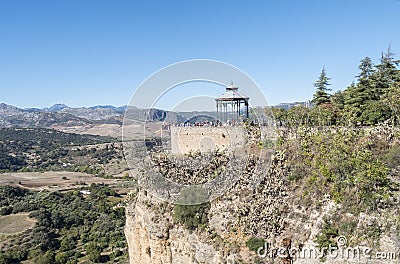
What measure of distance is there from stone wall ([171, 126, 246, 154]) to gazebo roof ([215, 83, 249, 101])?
59.3 inches

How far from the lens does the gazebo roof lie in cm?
1920

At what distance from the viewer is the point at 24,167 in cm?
9262

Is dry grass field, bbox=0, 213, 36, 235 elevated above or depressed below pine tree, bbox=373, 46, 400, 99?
below

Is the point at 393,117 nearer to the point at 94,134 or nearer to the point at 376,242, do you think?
the point at 376,242

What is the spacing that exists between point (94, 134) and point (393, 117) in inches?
5729

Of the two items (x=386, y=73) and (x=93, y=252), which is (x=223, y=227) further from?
(x=93, y=252)

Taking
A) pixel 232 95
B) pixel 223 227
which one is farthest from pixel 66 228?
pixel 223 227

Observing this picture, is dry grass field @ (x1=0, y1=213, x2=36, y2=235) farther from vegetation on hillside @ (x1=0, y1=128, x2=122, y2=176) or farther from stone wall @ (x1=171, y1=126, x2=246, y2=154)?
stone wall @ (x1=171, y1=126, x2=246, y2=154)

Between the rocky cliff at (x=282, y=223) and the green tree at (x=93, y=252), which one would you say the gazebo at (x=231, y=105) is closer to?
the rocky cliff at (x=282, y=223)

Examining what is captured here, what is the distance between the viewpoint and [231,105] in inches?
789

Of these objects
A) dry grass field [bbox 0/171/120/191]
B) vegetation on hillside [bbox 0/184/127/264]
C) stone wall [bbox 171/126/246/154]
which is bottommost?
vegetation on hillside [bbox 0/184/127/264]

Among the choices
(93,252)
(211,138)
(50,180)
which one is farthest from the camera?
(50,180)

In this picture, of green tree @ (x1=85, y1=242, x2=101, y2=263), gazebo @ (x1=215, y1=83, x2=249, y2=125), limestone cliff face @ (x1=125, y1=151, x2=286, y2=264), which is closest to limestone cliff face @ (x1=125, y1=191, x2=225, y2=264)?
limestone cliff face @ (x1=125, y1=151, x2=286, y2=264)

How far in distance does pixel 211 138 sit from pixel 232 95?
256 cm
